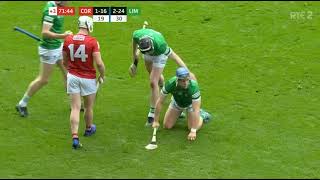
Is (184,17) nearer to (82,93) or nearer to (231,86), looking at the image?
(231,86)

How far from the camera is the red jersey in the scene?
931cm

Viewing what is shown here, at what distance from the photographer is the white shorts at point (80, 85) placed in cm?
953

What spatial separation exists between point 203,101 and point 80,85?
3226 millimetres

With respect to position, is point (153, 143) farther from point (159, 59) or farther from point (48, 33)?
point (48, 33)

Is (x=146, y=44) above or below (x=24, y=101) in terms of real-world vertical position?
above

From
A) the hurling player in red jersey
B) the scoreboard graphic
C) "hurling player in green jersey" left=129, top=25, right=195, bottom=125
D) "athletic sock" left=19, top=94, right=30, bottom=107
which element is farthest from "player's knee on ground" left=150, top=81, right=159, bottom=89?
the scoreboard graphic

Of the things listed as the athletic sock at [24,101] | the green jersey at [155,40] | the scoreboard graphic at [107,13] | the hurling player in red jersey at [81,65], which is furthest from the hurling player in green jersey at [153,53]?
the scoreboard graphic at [107,13]

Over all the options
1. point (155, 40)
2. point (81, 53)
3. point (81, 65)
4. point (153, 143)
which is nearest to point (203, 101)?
point (155, 40)

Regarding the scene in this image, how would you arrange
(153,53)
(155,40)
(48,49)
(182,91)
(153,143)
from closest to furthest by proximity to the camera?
(153,143) < (182,91) < (155,40) < (153,53) < (48,49)

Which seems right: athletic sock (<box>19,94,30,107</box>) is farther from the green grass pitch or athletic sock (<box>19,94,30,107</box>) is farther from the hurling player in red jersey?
the hurling player in red jersey

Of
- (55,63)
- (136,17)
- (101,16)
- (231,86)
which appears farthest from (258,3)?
(55,63)

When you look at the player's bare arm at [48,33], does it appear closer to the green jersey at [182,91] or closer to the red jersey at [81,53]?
the red jersey at [81,53]

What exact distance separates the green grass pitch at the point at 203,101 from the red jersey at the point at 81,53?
1231mm

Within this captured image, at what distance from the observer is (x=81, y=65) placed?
9.49 meters
